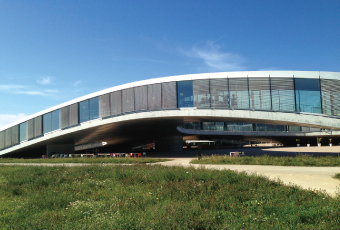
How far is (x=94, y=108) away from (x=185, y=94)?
12900mm

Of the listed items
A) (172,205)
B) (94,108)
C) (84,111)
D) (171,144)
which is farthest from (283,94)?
(171,144)

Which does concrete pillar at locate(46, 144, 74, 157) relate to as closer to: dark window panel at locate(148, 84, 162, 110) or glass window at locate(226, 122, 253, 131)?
dark window panel at locate(148, 84, 162, 110)

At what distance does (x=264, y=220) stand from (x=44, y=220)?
4.79m

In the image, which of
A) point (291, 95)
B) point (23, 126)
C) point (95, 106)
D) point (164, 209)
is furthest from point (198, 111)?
point (23, 126)

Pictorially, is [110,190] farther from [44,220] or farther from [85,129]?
[85,129]

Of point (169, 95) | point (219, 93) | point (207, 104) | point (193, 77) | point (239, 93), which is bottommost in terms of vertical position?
point (207, 104)

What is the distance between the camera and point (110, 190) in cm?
894

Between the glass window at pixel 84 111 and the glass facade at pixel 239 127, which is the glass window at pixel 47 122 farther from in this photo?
the glass facade at pixel 239 127

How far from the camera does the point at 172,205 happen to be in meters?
6.32

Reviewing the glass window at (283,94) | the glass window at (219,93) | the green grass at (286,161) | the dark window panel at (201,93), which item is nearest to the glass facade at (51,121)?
the dark window panel at (201,93)

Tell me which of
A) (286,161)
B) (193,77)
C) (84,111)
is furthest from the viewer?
(84,111)

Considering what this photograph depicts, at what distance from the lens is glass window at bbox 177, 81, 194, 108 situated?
24969mm

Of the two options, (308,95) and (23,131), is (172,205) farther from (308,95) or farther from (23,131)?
(23,131)

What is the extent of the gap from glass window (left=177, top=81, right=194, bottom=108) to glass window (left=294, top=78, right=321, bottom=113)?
916cm
